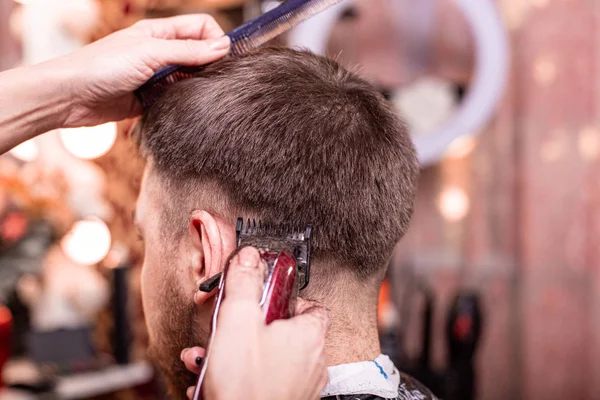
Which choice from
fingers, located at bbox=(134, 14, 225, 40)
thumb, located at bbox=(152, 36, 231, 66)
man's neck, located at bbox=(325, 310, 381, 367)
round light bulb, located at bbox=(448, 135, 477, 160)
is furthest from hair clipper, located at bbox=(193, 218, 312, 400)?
round light bulb, located at bbox=(448, 135, 477, 160)

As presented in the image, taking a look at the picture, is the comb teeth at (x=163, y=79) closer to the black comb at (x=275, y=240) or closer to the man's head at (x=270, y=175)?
the man's head at (x=270, y=175)

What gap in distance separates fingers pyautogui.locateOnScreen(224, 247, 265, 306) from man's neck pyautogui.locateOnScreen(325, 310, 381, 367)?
22cm

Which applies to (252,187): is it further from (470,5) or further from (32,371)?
(470,5)

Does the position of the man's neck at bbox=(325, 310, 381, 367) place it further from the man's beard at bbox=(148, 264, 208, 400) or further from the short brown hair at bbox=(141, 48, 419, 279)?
the man's beard at bbox=(148, 264, 208, 400)

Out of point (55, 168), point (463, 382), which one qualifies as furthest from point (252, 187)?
point (463, 382)

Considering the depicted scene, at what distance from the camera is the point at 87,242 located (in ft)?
7.27

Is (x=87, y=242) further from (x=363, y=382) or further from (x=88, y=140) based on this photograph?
(x=363, y=382)

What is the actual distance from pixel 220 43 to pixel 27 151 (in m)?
1.34

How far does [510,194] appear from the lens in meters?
2.71

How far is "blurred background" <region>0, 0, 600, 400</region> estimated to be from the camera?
2.21 metres

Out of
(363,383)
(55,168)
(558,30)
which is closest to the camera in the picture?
(363,383)

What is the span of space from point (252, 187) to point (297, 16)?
298mm

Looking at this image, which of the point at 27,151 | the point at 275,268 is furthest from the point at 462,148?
the point at 275,268

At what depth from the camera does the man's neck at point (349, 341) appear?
0.94m
